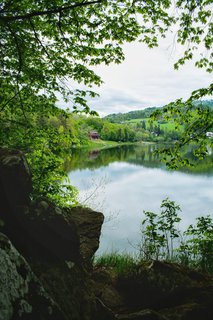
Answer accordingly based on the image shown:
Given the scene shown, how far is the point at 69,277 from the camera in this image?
4.25 metres

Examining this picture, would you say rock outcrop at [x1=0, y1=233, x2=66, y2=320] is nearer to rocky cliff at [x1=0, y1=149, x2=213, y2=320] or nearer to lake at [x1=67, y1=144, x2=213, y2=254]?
rocky cliff at [x1=0, y1=149, x2=213, y2=320]

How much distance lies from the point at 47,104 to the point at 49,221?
158 inches

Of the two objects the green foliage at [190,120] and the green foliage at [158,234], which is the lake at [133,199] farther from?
the green foliage at [190,120]

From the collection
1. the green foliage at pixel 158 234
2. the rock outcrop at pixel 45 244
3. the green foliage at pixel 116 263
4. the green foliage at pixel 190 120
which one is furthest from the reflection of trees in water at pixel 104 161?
the rock outcrop at pixel 45 244

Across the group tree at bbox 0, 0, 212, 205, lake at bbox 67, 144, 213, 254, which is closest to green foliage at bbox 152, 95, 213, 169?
tree at bbox 0, 0, 212, 205

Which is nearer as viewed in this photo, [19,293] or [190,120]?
[19,293]

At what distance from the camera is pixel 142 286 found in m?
5.25

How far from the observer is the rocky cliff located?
12.8 ft

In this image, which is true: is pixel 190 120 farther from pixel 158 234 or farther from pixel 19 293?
pixel 19 293

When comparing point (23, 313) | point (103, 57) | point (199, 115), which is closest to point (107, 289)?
point (23, 313)

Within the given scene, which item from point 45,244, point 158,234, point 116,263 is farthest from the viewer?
point 158,234

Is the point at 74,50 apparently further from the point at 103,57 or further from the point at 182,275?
the point at 182,275

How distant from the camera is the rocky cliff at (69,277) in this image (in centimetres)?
389

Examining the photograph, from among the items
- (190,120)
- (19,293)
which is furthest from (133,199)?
(19,293)
